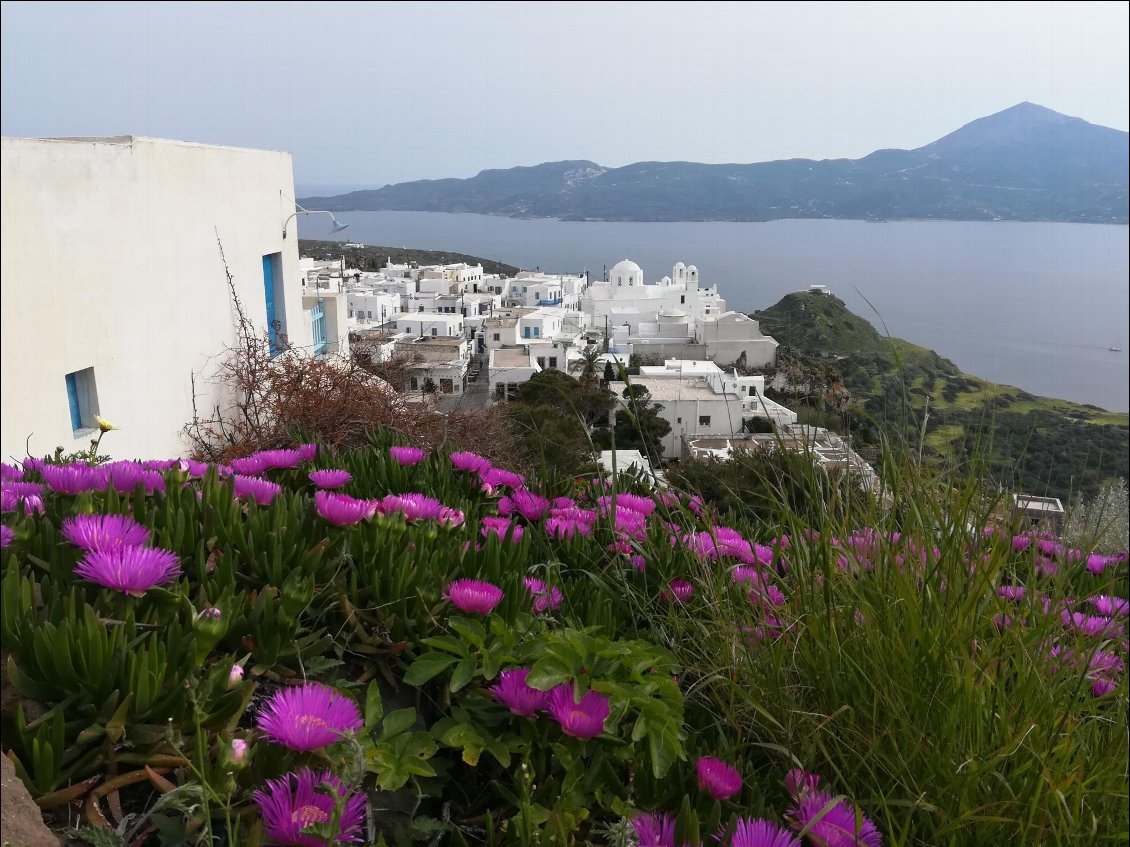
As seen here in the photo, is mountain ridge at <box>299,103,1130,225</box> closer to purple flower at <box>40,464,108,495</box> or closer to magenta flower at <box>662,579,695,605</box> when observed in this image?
magenta flower at <box>662,579,695,605</box>

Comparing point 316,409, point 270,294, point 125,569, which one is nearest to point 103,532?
point 125,569

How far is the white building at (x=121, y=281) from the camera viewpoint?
17.3 feet

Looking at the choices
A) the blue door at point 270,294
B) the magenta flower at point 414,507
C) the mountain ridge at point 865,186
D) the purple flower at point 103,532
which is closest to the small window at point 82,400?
the blue door at point 270,294

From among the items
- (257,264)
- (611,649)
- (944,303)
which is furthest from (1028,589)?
(257,264)

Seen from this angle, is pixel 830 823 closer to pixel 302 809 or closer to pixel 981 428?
pixel 302 809

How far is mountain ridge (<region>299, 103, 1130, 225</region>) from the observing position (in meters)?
2.97

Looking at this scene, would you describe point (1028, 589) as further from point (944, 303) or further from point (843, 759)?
point (944, 303)

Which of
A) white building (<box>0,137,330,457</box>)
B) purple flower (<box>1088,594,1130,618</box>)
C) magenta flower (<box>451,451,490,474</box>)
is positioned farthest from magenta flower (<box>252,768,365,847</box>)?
white building (<box>0,137,330,457</box>)

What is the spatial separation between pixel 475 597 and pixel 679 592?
562 mm

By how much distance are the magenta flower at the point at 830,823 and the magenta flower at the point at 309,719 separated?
21.6 inches

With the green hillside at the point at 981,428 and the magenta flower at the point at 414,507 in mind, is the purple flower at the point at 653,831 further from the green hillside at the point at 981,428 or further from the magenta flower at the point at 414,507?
the green hillside at the point at 981,428

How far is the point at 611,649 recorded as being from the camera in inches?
47.9

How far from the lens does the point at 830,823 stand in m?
1.06

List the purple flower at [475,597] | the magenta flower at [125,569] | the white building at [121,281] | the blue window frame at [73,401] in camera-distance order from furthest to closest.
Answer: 1. the blue window frame at [73,401]
2. the white building at [121,281]
3. the purple flower at [475,597]
4. the magenta flower at [125,569]
